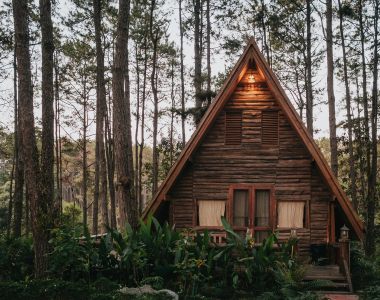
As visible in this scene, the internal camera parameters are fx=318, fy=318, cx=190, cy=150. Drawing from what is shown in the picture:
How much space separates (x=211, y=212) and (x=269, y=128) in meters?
3.34

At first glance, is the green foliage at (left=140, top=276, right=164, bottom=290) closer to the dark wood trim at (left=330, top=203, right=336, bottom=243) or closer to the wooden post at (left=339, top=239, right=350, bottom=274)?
the wooden post at (left=339, top=239, right=350, bottom=274)

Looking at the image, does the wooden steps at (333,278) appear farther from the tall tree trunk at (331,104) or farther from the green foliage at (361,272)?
the tall tree trunk at (331,104)

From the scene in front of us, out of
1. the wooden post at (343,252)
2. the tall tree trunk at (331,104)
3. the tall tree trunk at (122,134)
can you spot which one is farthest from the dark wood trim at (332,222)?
the tall tree trunk at (122,134)

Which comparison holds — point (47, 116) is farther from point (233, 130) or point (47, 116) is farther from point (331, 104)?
point (331, 104)

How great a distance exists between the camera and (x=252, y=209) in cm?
1012

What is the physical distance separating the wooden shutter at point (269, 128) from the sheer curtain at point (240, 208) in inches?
71.6

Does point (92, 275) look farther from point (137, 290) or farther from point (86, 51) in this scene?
point (86, 51)

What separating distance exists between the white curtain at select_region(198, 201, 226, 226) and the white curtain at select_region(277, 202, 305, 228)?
1.82m

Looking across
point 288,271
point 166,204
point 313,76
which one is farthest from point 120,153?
point 313,76

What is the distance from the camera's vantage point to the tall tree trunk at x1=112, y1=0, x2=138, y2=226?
8.97 m

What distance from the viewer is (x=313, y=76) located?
2212 centimetres

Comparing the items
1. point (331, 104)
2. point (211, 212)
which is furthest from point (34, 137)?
point (331, 104)

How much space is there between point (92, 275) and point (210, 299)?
2.79 m

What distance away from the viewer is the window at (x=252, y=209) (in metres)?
10.1
